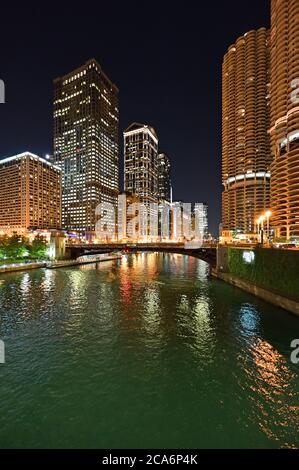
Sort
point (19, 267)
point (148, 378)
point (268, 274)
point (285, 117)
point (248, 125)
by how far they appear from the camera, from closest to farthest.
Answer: point (148, 378) → point (268, 274) → point (19, 267) → point (285, 117) → point (248, 125)

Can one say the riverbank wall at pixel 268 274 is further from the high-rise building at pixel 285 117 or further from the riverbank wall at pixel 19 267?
the high-rise building at pixel 285 117

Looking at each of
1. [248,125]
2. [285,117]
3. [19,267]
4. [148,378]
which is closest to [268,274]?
[148,378]

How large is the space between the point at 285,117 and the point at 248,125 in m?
55.3

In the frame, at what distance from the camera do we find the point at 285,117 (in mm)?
128625

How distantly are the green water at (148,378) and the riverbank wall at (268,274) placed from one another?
8.37 ft

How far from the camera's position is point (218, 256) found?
55.3m

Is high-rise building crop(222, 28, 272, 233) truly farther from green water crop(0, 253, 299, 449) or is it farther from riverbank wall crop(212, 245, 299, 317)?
green water crop(0, 253, 299, 449)

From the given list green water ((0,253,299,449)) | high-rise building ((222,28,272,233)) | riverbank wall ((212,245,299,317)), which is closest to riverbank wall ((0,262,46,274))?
green water ((0,253,299,449))

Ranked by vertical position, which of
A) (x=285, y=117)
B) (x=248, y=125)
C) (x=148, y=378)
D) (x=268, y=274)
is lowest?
(x=148, y=378)

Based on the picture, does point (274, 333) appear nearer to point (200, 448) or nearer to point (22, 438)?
point (200, 448)

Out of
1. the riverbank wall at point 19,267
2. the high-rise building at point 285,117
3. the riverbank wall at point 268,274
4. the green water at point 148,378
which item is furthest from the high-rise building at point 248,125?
the green water at point 148,378

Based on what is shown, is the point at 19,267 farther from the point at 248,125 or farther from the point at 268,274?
the point at 248,125

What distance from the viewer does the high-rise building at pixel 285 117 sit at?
4624 inches
